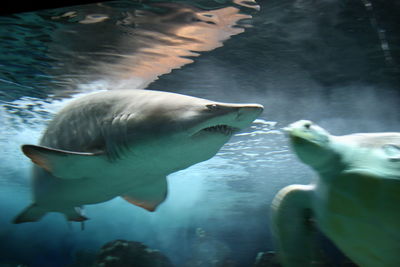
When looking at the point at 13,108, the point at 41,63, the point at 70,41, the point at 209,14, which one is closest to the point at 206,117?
the point at 209,14

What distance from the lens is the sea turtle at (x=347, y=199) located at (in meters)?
2.59

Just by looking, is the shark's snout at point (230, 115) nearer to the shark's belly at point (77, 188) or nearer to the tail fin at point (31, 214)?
the shark's belly at point (77, 188)

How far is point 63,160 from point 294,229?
302cm

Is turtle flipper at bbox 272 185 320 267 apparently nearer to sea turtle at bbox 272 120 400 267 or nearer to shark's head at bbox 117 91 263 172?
sea turtle at bbox 272 120 400 267

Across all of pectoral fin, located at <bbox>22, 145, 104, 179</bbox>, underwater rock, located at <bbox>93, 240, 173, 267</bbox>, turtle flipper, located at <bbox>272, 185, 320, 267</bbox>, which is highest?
pectoral fin, located at <bbox>22, 145, 104, 179</bbox>

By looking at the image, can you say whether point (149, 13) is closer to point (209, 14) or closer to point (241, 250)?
point (209, 14)

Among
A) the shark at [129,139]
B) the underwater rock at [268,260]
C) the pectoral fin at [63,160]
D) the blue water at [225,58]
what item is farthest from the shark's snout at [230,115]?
the underwater rock at [268,260]

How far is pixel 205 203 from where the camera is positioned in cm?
3903

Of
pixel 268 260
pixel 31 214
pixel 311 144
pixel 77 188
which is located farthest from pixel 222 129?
pixel 268 260

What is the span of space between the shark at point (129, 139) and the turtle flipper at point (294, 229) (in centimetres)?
101

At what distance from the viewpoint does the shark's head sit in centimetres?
313

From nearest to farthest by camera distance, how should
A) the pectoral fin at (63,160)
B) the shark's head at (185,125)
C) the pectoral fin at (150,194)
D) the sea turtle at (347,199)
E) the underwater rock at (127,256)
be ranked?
the sea turtle at (347,199) → the shark's head at (185,125) → the pectoral fin at (63,160) → the pectoral fin at (150,194) → the underwater rock at (127,256)

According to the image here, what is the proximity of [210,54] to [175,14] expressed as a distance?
1.83 metres

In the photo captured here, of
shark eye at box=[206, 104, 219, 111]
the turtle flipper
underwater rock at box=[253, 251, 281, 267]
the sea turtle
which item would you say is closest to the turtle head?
the sea turtle
